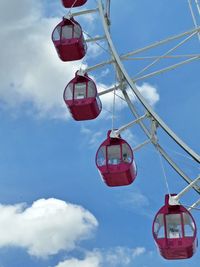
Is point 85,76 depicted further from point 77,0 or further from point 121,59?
point 77,0

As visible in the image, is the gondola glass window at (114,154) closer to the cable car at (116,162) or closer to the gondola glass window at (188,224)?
the cable car at (116,162)

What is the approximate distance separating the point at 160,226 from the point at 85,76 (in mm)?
4768

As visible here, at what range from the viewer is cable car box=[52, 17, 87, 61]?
17672 millimetres

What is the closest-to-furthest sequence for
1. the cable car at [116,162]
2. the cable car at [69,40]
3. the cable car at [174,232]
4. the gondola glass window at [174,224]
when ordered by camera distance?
the cable car at [174,232] → the gondola glass window at [174,224] → the cable car at [116,162] → the cable car at [69,40]

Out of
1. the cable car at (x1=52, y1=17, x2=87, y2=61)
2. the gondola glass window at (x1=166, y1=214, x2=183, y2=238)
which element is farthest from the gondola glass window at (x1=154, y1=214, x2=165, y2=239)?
the cable car at (x1=52, y1=17, x2=87, y2=61)

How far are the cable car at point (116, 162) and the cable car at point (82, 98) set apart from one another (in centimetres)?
129

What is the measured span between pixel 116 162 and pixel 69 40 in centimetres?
404

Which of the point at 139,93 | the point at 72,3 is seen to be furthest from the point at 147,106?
the point at 72,3

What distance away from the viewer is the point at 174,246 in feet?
43.7

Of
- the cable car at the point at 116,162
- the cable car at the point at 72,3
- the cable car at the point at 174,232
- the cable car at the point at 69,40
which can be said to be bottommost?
the cable car at the point at 174,232

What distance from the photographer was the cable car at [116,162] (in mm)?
14891

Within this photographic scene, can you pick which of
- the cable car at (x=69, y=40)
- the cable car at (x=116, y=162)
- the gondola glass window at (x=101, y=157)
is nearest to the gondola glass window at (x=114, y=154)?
the cable car at (x=116, y=162)

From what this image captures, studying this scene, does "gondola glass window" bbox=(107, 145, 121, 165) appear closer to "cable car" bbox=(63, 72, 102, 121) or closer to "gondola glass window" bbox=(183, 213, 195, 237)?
"cable car" bbox=(63, 72, 102, 121)

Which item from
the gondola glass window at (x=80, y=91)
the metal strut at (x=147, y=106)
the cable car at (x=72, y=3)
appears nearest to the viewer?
the metal strut at (x=147, y=106)
